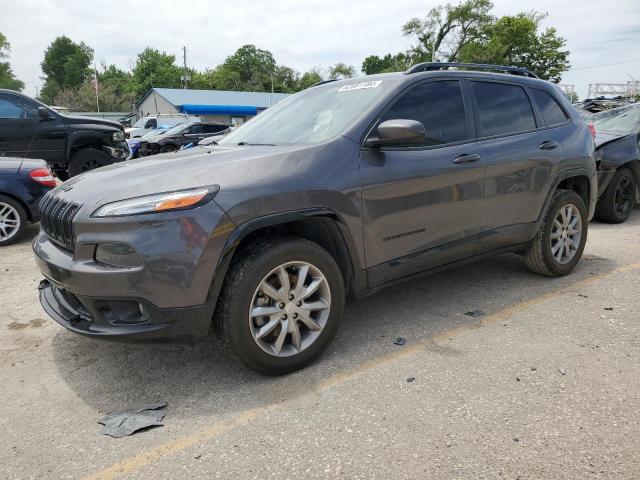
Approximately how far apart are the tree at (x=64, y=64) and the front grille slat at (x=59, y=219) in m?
116

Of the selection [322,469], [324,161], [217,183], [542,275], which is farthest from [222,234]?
[542,275]

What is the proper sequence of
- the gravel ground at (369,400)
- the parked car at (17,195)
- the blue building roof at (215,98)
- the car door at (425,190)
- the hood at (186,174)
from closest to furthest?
the gravel ground at (369,400) → the hood at (186,174) → the car door at (425,190) → the parked car at (17,195) → the blue building roof at (215,98)

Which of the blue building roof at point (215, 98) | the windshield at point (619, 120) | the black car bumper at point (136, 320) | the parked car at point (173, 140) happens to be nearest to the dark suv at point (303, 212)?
the black car bumper at point (136, 320)

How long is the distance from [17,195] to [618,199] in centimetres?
801

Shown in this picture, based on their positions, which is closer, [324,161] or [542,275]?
[324,161]

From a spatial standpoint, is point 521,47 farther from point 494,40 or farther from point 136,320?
point 136,320

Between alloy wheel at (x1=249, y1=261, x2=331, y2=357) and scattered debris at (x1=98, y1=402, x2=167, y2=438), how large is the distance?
2.06 ft

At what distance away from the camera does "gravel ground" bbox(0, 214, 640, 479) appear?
2.17 m

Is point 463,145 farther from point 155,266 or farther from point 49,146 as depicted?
point 49,146

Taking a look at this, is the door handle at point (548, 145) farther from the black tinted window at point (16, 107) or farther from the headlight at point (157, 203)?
the black tinted window at point (16, 107)

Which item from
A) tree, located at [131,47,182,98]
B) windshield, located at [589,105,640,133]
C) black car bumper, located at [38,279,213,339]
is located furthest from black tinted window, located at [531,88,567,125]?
tree, located at [131,47,182,98]

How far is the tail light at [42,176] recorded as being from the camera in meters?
6.20

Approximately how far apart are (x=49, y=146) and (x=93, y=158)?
2.45 feet

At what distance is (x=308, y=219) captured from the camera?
2916mm
